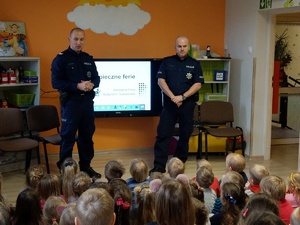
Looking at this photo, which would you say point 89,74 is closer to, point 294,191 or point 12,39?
point 12,39

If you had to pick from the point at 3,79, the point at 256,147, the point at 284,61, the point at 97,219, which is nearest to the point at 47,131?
the point at 3,79

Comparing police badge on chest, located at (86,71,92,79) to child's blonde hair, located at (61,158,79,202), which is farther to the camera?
police badge on chest, located at (86,71,92,79)

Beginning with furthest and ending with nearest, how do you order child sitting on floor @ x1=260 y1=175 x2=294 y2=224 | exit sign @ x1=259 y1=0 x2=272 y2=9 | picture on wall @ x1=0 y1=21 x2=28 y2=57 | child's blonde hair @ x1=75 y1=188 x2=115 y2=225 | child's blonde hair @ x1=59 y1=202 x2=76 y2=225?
exit sign @ x1=259 y1=0 x2=272 y2=9 < picture on wall @ x1=0 y1=21 x2=28 y2=57 < child sitting on floor @ x1=260 y1=175 x2=294 y2=224 < child's blonde hair @ x1=59 y1=202 x2=76 y2=225 < child's blonde hair @ x1=75 y1=188 x2=115 y2=225

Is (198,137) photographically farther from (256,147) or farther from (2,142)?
(2,142)

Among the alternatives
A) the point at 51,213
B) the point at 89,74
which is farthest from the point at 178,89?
the point at 51,213

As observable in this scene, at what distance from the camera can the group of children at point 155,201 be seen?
6.45 ft

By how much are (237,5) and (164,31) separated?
110cm

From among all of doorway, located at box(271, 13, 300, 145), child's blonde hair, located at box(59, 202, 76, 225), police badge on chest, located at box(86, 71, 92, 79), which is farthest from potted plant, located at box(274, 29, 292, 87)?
child's blonde hair, located at box(59, 202, 76, 225)

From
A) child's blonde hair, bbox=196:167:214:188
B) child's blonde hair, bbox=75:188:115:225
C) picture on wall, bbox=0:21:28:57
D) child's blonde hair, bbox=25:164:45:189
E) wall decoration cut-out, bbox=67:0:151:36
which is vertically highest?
wall decoration cut-out, bbox=67:0:151:36

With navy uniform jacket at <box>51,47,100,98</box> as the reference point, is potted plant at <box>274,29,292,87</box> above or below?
above

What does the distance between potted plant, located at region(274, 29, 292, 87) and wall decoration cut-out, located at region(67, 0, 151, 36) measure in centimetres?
335

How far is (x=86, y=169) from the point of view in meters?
5.07

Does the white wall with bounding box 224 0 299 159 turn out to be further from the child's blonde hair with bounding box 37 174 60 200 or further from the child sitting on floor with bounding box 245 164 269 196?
the child's blonde hair with bounding box 37 174 60 200

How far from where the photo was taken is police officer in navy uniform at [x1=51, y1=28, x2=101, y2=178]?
15.5 ft
